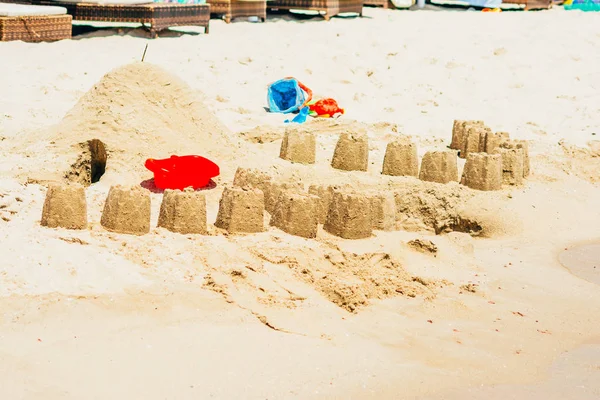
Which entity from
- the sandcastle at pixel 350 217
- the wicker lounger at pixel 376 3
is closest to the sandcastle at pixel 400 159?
the sandcastle at pixel 350 217

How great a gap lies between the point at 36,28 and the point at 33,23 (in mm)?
74

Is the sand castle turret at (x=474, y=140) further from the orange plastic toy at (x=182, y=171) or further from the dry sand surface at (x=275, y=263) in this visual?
the orange plastic toy at (x=182, y=171)

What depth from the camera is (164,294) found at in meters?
5.53

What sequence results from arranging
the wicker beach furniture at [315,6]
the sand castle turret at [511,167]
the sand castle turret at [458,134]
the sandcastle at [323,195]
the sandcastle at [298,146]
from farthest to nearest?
the wicker beach furniture at [315,6] → the sand castle turret at [458,134] → the sand castle turret at [511,167] → the sandcastle at [298,146] → the sandcastle at [323,195]

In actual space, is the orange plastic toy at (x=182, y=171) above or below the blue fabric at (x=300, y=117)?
above

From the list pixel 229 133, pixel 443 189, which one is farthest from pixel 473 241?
pixel 229 133

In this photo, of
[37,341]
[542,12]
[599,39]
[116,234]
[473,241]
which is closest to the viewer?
[37,341]

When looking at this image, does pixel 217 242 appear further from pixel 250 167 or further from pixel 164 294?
pixel 250 167

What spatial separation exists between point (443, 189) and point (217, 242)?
8.21ft

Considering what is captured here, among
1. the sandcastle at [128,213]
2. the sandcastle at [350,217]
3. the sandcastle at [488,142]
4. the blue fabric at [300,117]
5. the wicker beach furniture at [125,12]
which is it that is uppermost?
→ the wicker beach furniture at [125,12]

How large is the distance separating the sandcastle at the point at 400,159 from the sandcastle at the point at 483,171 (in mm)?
444

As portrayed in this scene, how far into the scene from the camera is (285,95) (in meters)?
10.9

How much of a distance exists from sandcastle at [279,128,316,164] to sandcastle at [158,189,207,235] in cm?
220

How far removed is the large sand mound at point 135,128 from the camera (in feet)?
24.8
